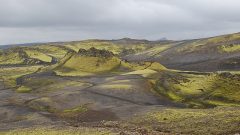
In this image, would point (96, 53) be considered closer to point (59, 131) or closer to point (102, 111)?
point (102, 111)

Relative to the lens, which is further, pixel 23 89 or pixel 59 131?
pixel 23 89

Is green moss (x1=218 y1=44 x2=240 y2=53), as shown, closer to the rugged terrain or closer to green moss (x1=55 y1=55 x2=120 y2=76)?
the rugged terrain

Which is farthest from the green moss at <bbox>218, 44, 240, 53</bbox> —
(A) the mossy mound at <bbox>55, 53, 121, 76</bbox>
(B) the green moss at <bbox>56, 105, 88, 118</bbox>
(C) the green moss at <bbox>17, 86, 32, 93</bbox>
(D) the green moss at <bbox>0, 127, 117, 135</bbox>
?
(D) the green moss at <bbox>0, 127, 117, 135</bbox>

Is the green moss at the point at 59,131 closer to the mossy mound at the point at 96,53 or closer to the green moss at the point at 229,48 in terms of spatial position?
the mossy mound at the point at 96,53

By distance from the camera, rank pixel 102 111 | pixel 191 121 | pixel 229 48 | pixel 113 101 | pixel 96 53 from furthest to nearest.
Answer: pixel 229 48 < pixel 96 53 < pixel 113 101 < pixel 102 111 < pixel 191 121

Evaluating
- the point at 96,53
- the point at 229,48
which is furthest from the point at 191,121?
the point at 229,48

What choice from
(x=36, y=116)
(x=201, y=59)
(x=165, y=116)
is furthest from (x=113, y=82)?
→ (x=201, y=59)

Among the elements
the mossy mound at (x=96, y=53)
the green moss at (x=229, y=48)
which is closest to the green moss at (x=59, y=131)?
the mossy mound at (x=96, y=53)

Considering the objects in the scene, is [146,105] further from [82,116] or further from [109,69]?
[109,69]

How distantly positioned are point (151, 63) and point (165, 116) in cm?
7289

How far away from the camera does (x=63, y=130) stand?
61.8 m

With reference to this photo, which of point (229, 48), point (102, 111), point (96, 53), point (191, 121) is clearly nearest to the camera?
point (191, 121)

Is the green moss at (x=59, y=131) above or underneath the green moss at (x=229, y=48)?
underneath

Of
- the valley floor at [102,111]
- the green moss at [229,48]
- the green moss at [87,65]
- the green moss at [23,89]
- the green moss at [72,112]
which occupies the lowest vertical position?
the green moss at [23,89]
